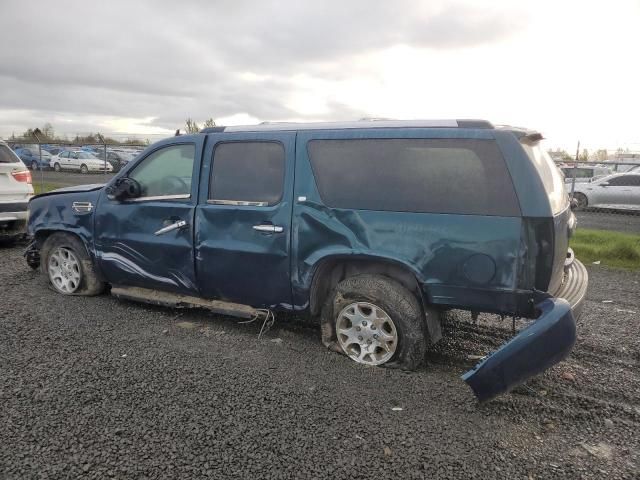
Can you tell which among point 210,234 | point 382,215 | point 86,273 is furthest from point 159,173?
point 382,215

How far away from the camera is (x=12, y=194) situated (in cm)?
782

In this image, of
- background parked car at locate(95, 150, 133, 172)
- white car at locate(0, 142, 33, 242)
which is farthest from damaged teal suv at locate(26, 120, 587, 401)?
background parked car at locate(95, 150, 133, 172)

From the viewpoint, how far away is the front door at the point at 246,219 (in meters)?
4.10

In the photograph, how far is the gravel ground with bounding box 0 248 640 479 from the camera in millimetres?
2672

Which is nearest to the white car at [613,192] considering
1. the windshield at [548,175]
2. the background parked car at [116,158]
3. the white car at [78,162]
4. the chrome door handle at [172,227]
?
the windshield at [548,175]

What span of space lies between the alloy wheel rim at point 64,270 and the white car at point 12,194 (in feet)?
9.40

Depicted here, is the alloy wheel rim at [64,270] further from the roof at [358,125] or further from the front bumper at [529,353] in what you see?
the front bumper at [529,353]

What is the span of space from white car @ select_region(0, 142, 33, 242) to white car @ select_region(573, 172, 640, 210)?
14.5m

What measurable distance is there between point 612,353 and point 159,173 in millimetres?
4378

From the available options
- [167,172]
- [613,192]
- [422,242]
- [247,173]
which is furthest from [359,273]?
[613,192]

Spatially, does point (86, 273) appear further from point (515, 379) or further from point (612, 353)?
point (612, 353)

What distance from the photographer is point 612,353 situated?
4.28m

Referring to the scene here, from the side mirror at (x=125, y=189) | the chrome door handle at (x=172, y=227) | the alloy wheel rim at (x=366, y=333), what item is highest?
the side mirror at (x=125, y=189)

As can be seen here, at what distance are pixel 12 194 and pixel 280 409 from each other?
671 centimetres
